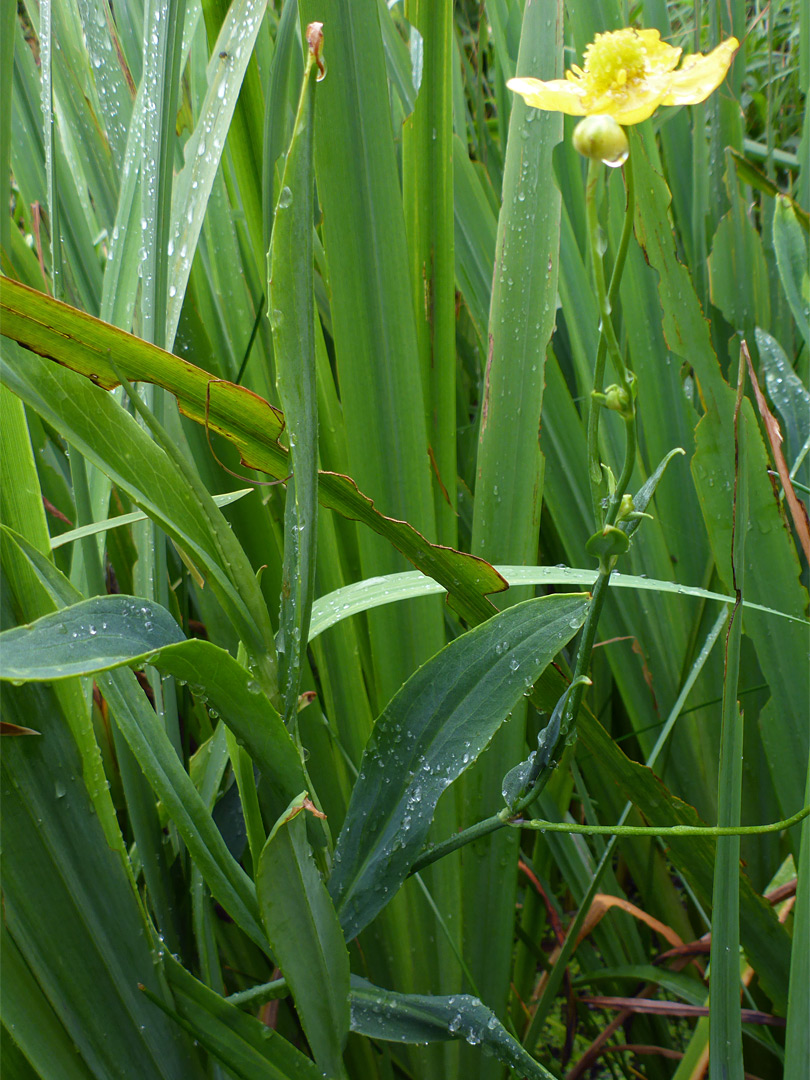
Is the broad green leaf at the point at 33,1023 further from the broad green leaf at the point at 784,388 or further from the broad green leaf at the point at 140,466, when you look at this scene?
the broad green leaf at the point at 784,388

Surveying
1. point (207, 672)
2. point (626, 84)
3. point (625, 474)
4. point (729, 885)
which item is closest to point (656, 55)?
point (626, 84)

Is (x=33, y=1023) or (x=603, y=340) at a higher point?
(x=603, y=340)

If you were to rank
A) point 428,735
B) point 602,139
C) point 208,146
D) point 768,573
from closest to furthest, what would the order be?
1. point 602,139
2. point 428,735
3. point 208,146
4. point 768,573

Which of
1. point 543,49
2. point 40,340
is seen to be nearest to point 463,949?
point 40,340

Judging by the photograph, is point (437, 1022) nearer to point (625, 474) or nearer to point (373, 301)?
point (625, 474)

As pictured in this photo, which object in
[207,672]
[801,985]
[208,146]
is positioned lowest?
[801,985]

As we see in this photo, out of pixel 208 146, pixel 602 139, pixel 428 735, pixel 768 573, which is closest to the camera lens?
pixel 602 139

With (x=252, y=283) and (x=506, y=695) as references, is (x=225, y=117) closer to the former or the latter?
(x=252, y=283)
